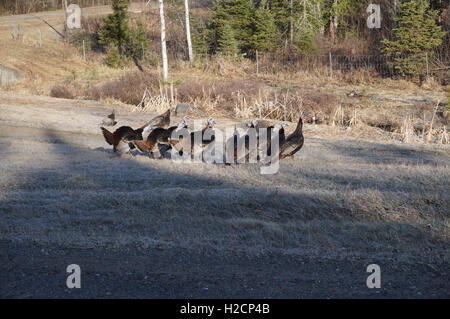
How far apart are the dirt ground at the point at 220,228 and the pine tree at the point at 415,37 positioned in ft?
67.7

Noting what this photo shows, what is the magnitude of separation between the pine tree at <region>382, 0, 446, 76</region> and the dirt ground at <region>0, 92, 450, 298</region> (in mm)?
20641

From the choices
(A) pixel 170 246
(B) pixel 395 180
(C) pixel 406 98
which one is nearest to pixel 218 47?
(C) pixel 406 98

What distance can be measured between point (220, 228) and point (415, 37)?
27666mm

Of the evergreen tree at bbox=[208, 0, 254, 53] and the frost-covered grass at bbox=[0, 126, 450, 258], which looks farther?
the evergreen tree at bbox=[208, 0, 254, 53]

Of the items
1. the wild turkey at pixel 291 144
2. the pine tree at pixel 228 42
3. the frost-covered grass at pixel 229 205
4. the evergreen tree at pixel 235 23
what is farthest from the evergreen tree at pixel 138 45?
the wild turkey at pixel 291 144

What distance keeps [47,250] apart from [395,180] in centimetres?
571

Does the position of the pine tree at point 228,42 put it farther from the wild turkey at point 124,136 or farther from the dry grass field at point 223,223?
the wild turkey at point 124,136

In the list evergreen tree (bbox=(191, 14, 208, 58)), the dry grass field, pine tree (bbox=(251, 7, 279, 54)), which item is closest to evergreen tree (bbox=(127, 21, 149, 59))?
evergreen tree (bbox=(191, 14, 208, 58))

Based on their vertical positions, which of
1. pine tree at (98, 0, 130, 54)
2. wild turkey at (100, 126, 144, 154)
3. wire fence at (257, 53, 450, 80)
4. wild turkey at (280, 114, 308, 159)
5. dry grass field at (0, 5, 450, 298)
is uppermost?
pine tree at (98, 0, 130, 54)

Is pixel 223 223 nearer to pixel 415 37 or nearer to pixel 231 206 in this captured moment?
pixel 231 206

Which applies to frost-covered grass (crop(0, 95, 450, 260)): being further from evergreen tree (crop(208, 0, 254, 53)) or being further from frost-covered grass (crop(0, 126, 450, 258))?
evergreen tree (crop(208, 0, 254, 53))

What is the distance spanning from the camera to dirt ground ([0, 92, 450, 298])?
17.3 ft
